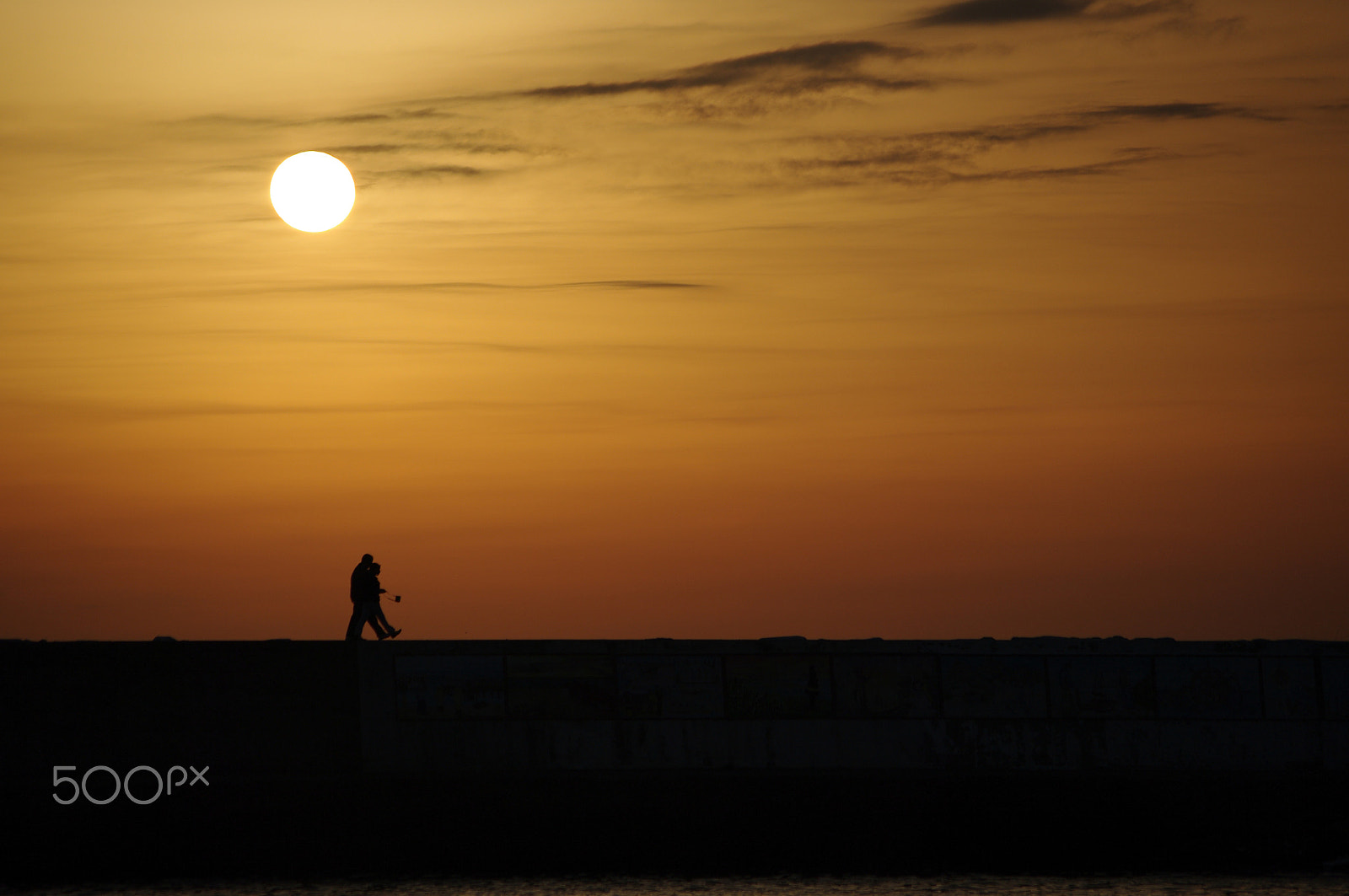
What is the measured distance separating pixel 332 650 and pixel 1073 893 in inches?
405

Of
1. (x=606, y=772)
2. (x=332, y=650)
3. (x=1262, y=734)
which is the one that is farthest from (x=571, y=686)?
(x=1262, y=734)

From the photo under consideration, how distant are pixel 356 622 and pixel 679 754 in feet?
16.0

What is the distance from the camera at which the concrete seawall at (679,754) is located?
26.0m

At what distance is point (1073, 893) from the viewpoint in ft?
78.7

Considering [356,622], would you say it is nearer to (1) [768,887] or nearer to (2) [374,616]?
(2) [374,616]

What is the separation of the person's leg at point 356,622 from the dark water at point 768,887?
16.0ft

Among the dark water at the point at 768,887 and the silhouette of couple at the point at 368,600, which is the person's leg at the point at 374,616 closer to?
the silhouette of couple at the point at 368,600

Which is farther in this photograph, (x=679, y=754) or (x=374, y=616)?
(x=374, y=616)

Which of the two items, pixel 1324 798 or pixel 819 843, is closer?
pixel 819 843

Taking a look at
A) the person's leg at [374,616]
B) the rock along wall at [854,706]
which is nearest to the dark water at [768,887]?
the rock along wall at [854,706]

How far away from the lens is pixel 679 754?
93.1 ft

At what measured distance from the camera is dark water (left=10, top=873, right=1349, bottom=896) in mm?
24109

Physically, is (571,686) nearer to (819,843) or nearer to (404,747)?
(404,747)

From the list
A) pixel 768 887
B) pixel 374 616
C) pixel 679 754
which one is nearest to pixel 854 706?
pixel 679 754
